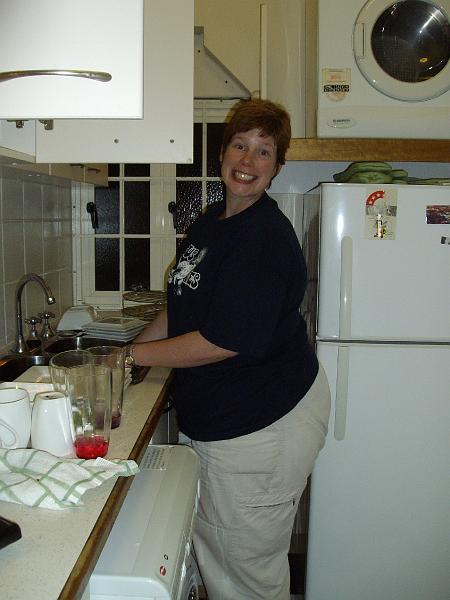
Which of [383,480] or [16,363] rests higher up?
[16,363]

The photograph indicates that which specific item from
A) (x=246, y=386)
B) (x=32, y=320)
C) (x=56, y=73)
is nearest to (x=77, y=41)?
(x=56, y=73)

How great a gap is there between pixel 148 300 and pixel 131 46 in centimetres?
174

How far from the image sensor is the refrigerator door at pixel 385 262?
1.90 metres

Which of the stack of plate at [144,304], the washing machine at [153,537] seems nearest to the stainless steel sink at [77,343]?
the stack of plate at [144,304]

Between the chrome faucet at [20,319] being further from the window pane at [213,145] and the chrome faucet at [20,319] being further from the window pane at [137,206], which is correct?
the window pane at [213,145]

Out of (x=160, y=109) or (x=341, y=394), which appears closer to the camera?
(x=160, y=109)

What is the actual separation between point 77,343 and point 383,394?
1031 mm

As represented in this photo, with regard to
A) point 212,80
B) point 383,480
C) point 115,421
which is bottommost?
point 383,480

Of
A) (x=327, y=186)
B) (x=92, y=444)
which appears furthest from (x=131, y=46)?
(x=327, y=186)

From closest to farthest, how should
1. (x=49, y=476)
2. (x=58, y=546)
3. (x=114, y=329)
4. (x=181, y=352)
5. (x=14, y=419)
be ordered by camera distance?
1. (x=58, y=546)
2. (x=49, y=476)
3. (x=14, y=419)
4. (x=181, y=352)
5. (x=114, y=329)

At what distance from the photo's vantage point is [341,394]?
1944mm

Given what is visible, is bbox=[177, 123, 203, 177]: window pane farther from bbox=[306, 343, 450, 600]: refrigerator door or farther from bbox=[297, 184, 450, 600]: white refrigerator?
bbox=[306, 343, 450, 600]: refrigerator door

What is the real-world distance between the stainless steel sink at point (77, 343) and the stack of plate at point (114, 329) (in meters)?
0.02

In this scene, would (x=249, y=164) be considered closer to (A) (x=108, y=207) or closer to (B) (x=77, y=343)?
(B) (x=77, y=343)
